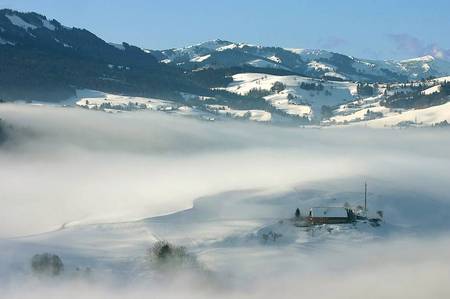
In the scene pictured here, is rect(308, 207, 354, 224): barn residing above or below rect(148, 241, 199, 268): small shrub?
above

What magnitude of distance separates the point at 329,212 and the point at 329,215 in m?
2.07

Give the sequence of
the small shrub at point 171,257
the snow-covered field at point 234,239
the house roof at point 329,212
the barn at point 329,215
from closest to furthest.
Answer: the snow-covered field at point 234,239
the small shrub at point 171,257
the barn at point 329,215
the house roof at point 329,212

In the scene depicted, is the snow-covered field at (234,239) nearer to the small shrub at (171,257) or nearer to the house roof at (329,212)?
the small shrub at (171,257)

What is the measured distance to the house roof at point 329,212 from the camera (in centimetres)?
13262

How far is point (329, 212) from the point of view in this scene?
135 metres

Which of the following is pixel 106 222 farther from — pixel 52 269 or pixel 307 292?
pixel 307 292

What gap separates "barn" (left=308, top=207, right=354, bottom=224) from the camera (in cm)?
12888

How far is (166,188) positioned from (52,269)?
309 ft

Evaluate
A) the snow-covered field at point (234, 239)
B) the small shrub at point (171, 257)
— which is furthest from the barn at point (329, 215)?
the small shrub at point (171, 257)

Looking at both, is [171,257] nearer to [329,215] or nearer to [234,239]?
[234,239]

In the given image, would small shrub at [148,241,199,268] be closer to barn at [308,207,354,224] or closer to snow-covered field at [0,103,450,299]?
snow-covered field at [0,103,450,299]

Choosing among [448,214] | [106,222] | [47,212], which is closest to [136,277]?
[106,222]

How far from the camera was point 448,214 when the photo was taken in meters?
148

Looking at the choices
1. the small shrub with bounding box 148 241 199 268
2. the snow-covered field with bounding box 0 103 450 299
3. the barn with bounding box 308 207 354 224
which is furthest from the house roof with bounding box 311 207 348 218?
the small shrub with bounding box 148 241 199 268
